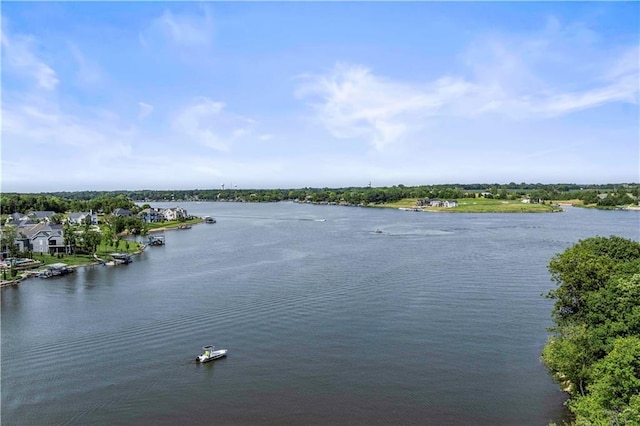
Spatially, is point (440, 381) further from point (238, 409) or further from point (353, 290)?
point (353, 290)

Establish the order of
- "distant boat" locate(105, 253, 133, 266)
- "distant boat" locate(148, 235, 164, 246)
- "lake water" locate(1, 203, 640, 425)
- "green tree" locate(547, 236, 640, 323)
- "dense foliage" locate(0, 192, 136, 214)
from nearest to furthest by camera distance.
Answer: "lake water" locate(1, 203, 640, 425)
"green tree" locate(547, 236, 640, 323)
"distant boat" locate(105, 253, 133, 266)
"distant boat" locate(148, 235, 164, 246)
"dense foliage" locate(0, 192, 136, 214)

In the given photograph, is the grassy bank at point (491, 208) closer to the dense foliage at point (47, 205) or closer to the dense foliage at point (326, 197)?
the dense foliage at point (326, 197)

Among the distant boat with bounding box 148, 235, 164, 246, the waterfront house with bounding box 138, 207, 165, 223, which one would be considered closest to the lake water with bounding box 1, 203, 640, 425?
the distant boat with bounding box 148, 235, 164, 246

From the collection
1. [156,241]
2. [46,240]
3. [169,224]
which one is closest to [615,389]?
[46,240]

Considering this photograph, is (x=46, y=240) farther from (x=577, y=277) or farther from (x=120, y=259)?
(x=577, y=277)

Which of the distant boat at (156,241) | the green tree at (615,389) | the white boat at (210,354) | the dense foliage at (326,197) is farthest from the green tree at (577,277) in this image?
the dense foliage at (326,197)

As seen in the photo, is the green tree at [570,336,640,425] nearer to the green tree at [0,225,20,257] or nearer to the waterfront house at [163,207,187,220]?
the green tree at [0,225,20,257]
